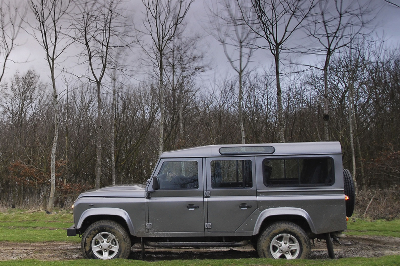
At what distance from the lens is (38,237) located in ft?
33.2

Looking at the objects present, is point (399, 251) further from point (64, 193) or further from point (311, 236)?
point (64, 193)

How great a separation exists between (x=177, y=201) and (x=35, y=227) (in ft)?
24.0

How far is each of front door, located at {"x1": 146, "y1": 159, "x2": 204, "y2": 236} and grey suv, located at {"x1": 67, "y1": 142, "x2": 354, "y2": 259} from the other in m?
0.02

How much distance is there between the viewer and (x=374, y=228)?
436 inches

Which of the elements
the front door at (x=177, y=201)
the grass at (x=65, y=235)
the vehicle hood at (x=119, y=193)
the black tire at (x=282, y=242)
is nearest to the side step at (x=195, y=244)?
the front door at (x=177, y=201)

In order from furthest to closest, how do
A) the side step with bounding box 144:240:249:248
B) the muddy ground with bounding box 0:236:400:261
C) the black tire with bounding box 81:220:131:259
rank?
the muddy ground with bounding box 0:236:400:261, the black tire with bounding box 81:220:131:259, the side step with bounding box 144:240:249:248

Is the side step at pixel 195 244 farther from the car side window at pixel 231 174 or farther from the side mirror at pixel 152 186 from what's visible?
the car side window at pixel 231 174

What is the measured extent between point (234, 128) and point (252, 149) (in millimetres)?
14774

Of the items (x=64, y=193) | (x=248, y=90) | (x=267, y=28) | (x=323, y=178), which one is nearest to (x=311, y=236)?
(x=323, y=178)

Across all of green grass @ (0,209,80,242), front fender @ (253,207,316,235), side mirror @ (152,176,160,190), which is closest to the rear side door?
front fender @ (253,207,316,235)

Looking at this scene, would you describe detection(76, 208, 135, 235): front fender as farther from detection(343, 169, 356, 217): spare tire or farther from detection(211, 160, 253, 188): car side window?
detection(343, 169, 356, 217): spare tire

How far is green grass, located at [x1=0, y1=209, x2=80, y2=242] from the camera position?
10008 mm

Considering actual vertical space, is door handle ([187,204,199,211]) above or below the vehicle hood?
below

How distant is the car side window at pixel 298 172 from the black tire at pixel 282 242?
0.85 m
